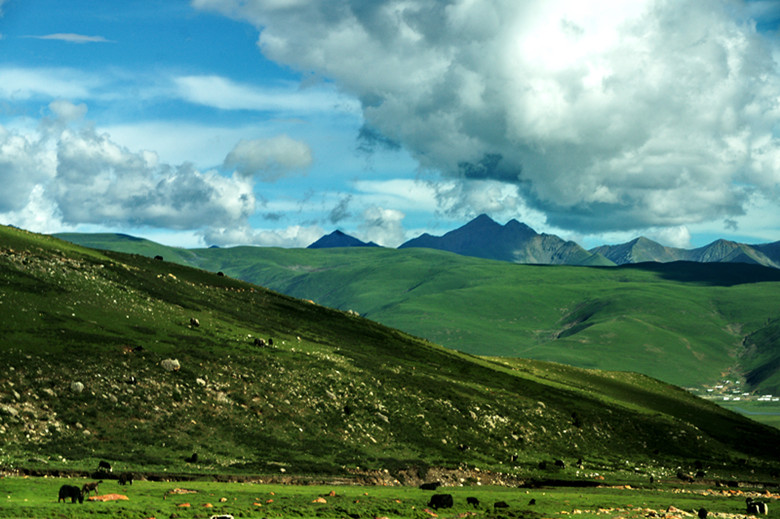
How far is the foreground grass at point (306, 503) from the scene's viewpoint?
3747 cm

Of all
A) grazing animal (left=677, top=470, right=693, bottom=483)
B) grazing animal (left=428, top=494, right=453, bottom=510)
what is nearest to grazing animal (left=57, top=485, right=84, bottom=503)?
grazing animal (left=428, top=494, right=453, bottom=510)

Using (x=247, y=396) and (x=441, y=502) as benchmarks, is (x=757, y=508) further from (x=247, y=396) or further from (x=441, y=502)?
(x=247, y=396)

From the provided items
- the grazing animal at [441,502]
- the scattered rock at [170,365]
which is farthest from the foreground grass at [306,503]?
the scattered rock at [170,365]

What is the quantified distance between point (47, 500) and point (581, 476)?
61372mm

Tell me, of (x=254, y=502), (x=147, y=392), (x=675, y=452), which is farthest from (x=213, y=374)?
(x=675, y=452)

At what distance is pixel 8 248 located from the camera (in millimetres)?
102125

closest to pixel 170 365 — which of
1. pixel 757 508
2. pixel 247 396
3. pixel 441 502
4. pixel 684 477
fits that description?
pixel 247 396

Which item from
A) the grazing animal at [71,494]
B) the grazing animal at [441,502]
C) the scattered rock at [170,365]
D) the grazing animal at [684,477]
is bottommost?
the grazing animal at [684,477]

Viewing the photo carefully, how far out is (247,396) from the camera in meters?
78.8

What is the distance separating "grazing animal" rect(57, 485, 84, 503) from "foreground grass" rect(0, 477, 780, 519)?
2.81ft

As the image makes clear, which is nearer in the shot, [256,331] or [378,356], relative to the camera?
[256,331]

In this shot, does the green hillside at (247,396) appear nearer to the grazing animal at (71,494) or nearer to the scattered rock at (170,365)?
the scattered rock at (170,365)

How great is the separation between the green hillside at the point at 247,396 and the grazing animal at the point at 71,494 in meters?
15.1

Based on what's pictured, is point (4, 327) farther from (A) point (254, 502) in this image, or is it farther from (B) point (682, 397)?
(B) point (682, 397)
